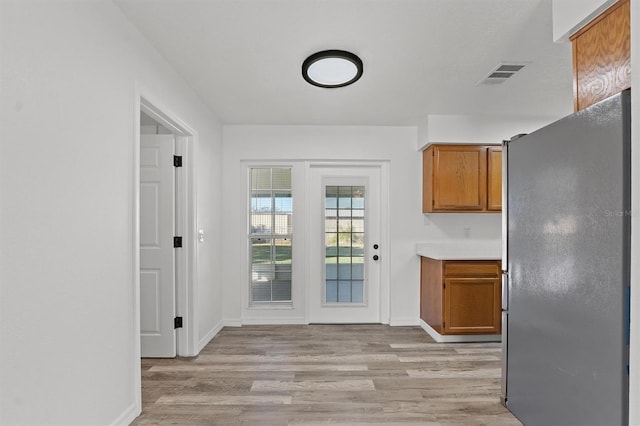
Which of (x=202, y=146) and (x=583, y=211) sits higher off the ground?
(x=202, y=146)

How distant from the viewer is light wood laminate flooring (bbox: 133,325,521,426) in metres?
2.44

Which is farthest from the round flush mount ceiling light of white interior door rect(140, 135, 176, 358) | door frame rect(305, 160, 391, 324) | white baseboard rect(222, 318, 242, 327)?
white baseboard rect(222, 318, 242, 327)

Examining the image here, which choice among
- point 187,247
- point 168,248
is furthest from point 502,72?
point 168,248

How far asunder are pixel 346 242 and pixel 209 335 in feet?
6.14

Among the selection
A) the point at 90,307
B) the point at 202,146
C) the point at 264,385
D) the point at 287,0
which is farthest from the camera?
the point at 202,146

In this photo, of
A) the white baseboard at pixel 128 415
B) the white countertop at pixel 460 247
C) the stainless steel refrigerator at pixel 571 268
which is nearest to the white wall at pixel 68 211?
the white baseboard at pixel 128 415

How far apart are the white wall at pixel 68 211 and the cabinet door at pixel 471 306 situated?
2895 mm

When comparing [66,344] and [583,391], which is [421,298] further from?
[66,344]

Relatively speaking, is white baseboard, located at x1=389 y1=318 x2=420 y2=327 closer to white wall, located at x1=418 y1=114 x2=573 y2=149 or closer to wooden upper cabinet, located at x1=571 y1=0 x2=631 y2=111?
white wall, located at x1=418 y1=114 x2=573 y2=149

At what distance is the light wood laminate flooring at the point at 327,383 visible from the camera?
2.44 metres

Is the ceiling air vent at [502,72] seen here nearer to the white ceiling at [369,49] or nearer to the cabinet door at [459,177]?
the white ceiling at [369,49]

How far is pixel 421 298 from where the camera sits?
15.1ft

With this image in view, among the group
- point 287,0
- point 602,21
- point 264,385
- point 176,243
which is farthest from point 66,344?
point 602,21

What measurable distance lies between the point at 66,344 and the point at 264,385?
5.01 feet
